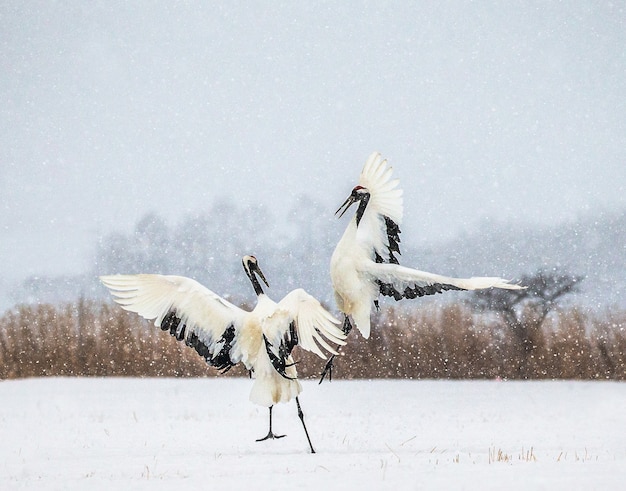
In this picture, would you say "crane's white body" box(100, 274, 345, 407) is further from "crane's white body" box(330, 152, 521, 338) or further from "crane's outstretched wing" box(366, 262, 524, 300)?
"crane's outstretched wing" box(366, 262, 524, 300)

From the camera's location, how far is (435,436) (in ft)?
31.4

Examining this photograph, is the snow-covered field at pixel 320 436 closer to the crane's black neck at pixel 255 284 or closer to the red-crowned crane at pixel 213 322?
the red-crowned crane at pixel 213 322

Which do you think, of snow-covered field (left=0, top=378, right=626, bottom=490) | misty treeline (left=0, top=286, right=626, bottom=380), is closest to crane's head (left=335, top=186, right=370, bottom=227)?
snow-covered field (left=0, top=378, right=626, bottom=490)

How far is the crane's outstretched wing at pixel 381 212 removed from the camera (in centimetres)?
734

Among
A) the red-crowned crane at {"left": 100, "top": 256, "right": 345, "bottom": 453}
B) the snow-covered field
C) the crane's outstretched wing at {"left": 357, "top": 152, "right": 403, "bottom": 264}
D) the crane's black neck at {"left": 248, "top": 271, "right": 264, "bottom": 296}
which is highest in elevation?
the crane's outstretched wing at {"left": 357, "top": 152, "right": 403, "bottom": 264}

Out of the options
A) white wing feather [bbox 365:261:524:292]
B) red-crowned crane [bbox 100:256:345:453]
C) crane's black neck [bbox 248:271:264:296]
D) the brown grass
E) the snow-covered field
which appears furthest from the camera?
the brown grass

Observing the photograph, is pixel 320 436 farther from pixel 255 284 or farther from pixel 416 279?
pixel 416 279

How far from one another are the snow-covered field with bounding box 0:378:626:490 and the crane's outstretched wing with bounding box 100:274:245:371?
1051 millimetres

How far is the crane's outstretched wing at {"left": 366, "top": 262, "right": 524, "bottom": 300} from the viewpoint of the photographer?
6305 millimetres

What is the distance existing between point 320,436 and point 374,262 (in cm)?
297

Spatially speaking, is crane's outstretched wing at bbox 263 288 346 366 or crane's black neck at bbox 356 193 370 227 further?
crane's black neck at bbox 356 193 370 227

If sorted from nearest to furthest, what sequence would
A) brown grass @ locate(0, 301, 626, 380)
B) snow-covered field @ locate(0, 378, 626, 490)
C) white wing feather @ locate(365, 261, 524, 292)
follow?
snow-covered field @ locate(0, 378, 626, 490) < white wing feather @ locate(365, 261, 524, 292) < brown grass @ locate(0, 301, 626, 380)

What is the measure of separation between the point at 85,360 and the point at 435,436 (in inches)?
420

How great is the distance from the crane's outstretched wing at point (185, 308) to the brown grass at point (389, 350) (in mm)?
9566
